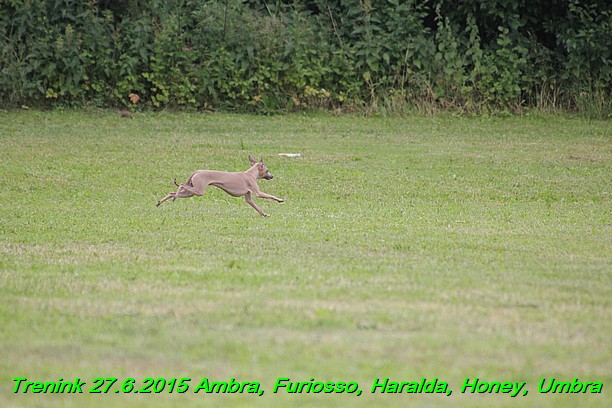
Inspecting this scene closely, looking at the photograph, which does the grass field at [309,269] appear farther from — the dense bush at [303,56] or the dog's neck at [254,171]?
the dense bush at [303,56]

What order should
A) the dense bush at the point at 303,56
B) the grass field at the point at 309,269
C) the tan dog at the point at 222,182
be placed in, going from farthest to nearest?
the dense bush at the point at 303,56 < the tan dog at the point at 222,182 < the grass field at the point at 309,269

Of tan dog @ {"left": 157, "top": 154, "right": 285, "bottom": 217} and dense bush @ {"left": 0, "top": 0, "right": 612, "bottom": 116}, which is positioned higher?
tan dog @ {"left": 157, "top": 154, "right": 285, "bottom": 217}

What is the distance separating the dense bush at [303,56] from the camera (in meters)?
20.5

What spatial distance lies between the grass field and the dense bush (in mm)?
3208

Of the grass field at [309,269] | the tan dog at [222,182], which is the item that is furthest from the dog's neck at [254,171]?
the grass field at [309,269]

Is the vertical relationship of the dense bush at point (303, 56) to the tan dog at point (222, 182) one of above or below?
below

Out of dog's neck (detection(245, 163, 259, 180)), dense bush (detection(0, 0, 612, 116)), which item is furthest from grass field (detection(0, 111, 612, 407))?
dense bush (detection(0, 0, 612, 116))

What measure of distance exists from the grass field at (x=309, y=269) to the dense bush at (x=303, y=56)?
3.21 meters

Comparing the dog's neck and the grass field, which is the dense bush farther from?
Answer: the dog's neck

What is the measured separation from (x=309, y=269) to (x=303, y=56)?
13.9 m

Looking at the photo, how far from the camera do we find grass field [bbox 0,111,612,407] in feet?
16.4

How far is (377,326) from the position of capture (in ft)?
19.0

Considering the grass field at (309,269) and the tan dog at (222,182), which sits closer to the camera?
the grass field at (309,269)

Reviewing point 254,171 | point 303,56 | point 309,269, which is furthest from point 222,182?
point 303,56
